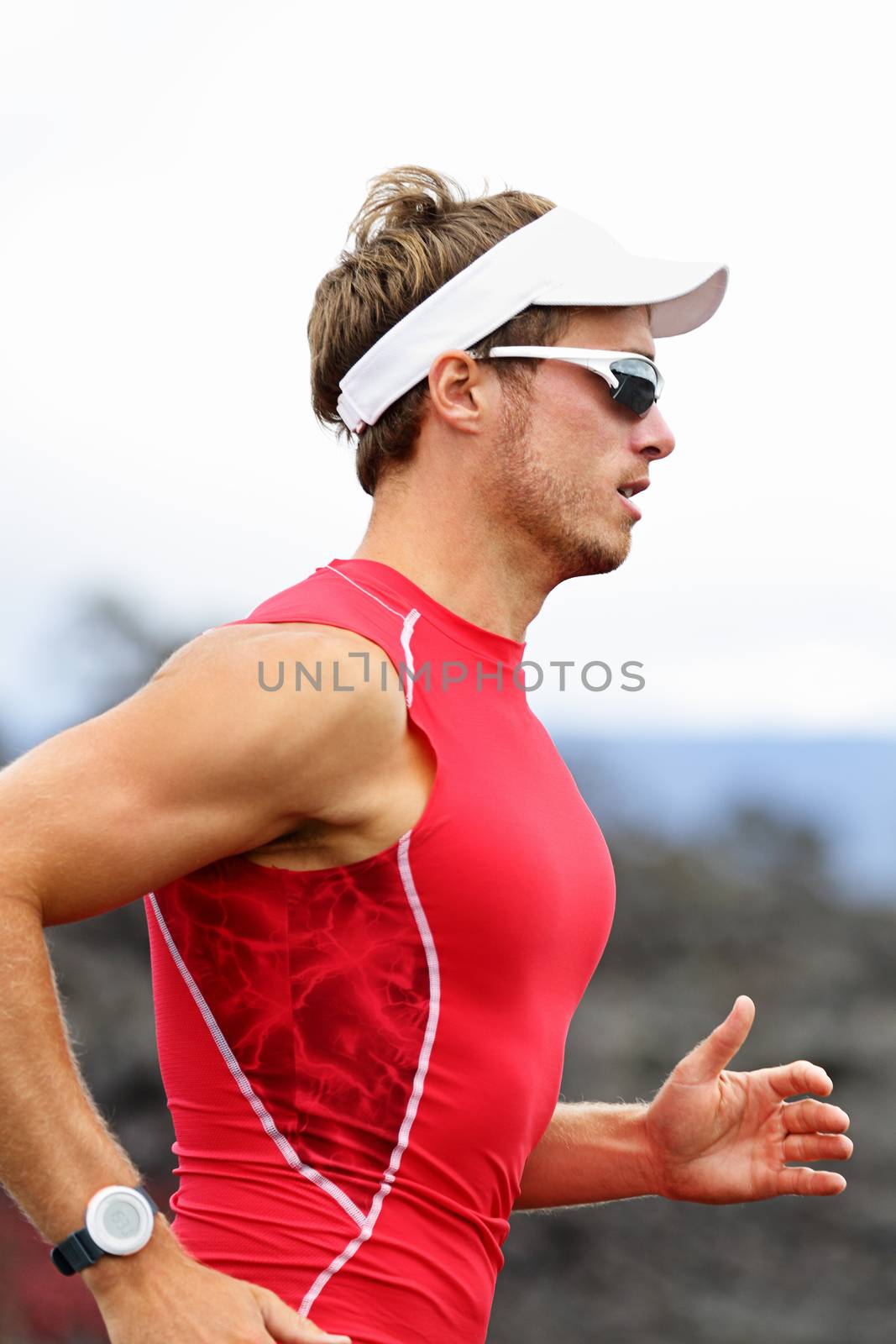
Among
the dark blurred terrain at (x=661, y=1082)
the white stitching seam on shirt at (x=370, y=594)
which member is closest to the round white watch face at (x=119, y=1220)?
the white stitching seam on shirt at (x=370, y=594)

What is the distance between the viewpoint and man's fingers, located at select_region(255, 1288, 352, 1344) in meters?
1.94

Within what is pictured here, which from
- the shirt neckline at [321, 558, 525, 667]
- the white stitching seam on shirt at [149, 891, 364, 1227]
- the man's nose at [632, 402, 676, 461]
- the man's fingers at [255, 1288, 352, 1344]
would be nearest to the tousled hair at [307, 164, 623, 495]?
the man's nose at [632, 402, 676, 461]

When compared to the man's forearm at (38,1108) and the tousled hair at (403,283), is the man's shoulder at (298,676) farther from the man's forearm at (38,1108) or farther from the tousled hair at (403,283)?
the tousled hair at (403,283)

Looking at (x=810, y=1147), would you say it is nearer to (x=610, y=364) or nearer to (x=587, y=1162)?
(x=587, y=1162)

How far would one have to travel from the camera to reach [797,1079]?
276 cm

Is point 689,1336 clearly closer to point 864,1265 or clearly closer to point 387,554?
Result: point 864,1265

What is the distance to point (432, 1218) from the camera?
2.22 metres

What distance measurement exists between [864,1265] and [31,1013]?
8673 millimetres

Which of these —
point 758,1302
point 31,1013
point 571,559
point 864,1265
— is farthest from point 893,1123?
point 31,1013

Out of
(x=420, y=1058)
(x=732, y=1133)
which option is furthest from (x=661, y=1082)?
(x=420, y=1058)

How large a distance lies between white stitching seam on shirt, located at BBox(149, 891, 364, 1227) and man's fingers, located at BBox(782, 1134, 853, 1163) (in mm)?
1039

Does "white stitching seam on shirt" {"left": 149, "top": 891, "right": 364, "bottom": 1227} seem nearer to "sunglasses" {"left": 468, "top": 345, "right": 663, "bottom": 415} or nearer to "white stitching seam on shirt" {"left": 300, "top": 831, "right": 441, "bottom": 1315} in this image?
"white stitching seam on shirt" {"left": 300, "top": 831, "right": 441, "bottom": 1315}

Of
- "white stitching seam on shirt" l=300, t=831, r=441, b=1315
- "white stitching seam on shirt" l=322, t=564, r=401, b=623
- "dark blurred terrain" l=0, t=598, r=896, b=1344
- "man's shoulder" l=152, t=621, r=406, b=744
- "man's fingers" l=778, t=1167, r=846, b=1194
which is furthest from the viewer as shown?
"dark blurred terrain" l=0, t=598, r=896, b=1344

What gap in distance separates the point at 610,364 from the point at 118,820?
1.41 m
